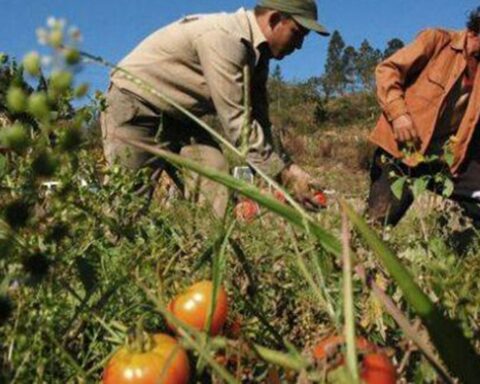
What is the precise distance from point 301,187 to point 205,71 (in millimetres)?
1774

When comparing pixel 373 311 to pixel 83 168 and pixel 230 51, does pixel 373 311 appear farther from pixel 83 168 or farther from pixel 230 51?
pixel 230 51

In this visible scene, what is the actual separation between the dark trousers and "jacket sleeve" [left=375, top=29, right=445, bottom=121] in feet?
0.89

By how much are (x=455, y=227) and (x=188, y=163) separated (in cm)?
337

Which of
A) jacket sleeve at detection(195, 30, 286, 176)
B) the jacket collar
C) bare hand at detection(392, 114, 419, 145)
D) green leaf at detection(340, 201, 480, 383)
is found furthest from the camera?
the jacket collar

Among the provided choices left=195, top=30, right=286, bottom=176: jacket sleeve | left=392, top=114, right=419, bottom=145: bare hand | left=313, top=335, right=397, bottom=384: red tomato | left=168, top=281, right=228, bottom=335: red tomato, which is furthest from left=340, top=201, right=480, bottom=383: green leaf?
left=392, top=114, right=419, bottom=145: bare hand

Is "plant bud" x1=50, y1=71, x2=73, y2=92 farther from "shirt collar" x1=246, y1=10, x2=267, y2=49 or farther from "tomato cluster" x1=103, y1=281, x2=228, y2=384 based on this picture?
"shirt collar" x1=246, y1=10, x2=267, y2=49

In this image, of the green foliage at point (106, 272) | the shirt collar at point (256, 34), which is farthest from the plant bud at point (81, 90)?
the shirt collar at point (256, 34)

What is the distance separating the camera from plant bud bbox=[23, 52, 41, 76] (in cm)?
84

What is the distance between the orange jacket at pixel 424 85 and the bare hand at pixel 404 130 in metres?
0.04

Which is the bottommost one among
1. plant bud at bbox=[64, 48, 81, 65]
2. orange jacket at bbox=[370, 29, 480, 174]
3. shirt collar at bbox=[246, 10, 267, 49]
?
plant bud at bbox=[64, 48, 81, 65]

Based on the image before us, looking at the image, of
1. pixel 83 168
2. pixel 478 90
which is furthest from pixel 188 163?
pixel 478 90

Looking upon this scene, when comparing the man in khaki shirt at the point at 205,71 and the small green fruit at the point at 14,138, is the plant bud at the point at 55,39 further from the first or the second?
the man in khaki shirt at the point at 205,71

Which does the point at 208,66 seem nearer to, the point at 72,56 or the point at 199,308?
the point at 199,308

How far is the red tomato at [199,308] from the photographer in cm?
116
